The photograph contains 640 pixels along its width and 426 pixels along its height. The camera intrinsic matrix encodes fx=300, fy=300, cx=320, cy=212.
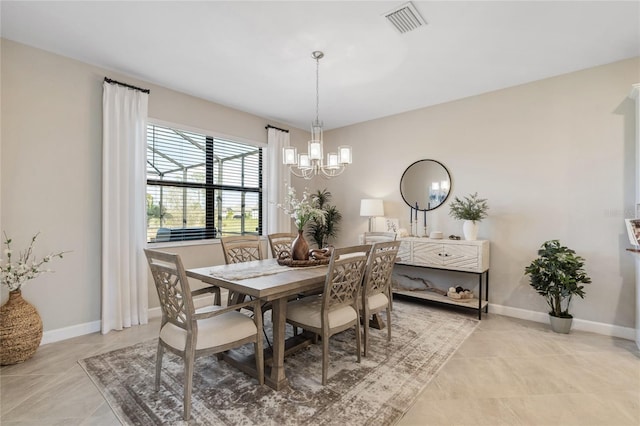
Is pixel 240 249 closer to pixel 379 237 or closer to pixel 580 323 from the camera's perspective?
pixel 379 237

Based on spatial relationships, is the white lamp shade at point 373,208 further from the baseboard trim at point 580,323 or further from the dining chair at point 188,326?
the dining chair at point 188,326

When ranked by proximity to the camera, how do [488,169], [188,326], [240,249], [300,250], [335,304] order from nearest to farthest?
[188,326] → [335,304] → [300,250] → [240,249] → [488,169]

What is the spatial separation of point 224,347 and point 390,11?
9.15 feet

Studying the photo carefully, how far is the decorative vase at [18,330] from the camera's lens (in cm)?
249

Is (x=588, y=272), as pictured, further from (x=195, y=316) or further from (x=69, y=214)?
(x=69, y=214)

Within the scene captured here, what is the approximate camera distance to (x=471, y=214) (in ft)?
12.4

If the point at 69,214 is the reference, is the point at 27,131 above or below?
above

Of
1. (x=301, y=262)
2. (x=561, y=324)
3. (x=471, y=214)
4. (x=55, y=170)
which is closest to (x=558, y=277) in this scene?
(x=561, y=324)

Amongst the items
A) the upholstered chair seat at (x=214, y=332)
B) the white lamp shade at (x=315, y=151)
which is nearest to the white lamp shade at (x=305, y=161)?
the white lamp shade at (x=315, y=151)

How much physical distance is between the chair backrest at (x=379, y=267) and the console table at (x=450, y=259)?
→ 1.20m

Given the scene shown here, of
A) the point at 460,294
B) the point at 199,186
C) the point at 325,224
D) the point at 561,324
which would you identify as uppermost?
the point at 199,186

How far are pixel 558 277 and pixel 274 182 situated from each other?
3.91m

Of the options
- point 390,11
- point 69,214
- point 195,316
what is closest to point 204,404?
point 195,316

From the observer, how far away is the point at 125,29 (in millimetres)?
2617
